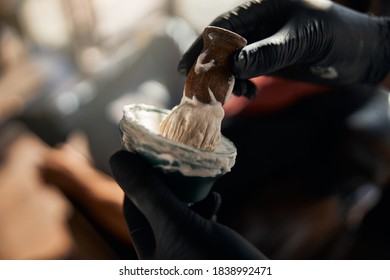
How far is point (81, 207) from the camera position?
1.10m

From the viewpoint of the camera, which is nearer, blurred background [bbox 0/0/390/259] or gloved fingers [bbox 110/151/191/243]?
gloved fingers [bbox 110/151/191/243]

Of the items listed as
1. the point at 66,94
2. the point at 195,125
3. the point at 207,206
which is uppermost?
the point at 195,125

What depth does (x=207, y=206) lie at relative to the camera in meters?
0.53

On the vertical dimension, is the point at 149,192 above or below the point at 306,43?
below

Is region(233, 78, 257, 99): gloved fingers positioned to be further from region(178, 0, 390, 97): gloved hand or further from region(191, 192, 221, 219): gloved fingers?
region(191, 192, 221, 219): gloved fingers

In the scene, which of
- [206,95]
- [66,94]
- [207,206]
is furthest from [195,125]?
[66,94]

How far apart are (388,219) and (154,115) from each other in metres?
1.35

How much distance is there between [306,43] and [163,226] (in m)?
0.29

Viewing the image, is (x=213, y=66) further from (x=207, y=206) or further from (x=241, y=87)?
(x=207, y=206)

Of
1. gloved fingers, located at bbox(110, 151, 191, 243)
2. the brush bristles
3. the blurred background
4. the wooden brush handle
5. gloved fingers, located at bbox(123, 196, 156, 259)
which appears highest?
the wooden brush handle

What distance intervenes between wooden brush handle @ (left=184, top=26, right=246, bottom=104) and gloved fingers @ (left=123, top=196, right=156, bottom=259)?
0.54 ft

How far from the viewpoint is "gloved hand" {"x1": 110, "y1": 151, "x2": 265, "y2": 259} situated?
43 cm

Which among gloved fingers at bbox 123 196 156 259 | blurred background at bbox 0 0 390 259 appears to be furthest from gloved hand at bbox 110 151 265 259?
blurred background at bbox 0 0 390 259
